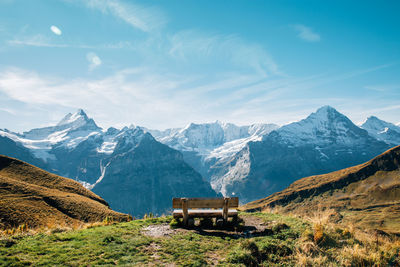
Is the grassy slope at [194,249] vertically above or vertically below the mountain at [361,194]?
above

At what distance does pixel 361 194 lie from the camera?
5231 inches

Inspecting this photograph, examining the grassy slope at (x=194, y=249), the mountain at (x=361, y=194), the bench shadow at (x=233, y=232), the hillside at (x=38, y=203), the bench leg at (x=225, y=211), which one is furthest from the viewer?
the mountain at (x=361, y=194)

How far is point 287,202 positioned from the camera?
148 m

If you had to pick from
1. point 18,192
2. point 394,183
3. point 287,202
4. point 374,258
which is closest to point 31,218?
point 18,192

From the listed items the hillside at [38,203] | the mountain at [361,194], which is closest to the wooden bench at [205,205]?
the hillside at [38,203]

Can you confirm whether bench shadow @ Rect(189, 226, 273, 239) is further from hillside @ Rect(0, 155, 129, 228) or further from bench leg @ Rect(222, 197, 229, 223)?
hillside @ Rect(0, 155, 129, 228)

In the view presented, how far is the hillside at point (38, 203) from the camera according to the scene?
53.1ft

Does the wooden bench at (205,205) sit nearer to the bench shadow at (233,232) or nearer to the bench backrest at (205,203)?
the bench backrest at (205,203)

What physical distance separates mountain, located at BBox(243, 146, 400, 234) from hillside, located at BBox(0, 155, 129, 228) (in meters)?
102

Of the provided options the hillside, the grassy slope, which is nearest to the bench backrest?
the grassy slope

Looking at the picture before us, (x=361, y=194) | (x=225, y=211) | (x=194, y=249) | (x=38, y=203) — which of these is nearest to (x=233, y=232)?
(x=225, y=211)

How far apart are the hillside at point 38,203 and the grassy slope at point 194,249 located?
429 centimetres

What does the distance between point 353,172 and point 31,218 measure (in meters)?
174

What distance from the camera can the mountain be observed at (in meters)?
113
